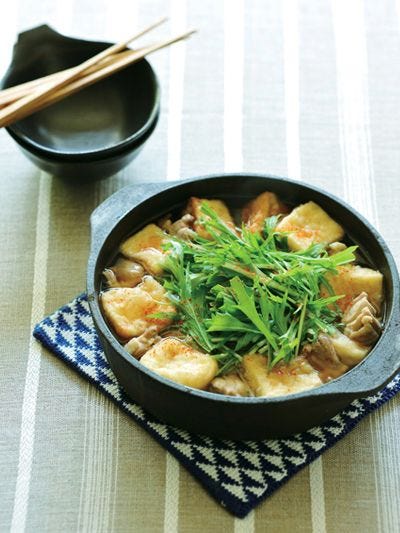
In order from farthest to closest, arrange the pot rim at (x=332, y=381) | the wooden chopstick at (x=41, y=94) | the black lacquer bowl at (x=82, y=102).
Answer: the black lacquer bowl at (x=82, y=102)
the wooden chopstick at (x=41, y=94)
the pot rim at (x=332, y=381)

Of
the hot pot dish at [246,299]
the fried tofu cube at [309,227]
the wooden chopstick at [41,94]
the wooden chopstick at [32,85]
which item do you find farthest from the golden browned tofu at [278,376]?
the wooden chopstick at [32,85]

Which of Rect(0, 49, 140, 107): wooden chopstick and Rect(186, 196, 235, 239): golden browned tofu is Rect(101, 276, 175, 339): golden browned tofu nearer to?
Rect(186, 196, 235, 239): golden browned tofu

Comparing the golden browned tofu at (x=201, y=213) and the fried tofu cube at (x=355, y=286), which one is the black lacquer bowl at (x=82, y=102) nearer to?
the golden browned tofu at (x=201, y=213)

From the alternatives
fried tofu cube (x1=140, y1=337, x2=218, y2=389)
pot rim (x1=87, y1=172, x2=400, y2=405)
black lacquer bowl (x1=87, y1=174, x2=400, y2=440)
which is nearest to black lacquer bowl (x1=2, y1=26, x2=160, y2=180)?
black lacquer bowl (x1=87, y1=174, x2=400, y2=440)

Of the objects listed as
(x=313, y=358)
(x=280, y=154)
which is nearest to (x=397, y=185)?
(x=280, y=154)

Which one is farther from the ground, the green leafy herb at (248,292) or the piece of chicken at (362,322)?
the green leafy herb at (248,292)

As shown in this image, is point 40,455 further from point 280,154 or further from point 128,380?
point 280,154
